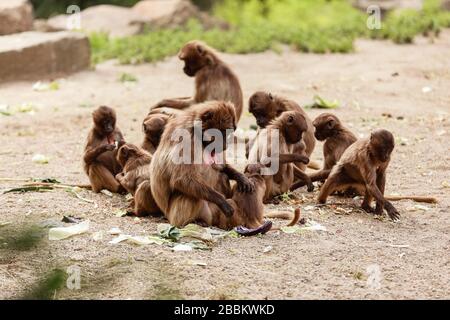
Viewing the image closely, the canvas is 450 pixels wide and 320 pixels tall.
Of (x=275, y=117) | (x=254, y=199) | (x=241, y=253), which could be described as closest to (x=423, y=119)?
(x=275, y=117)

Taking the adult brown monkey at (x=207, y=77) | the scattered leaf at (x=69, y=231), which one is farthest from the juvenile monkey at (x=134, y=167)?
the adult brown monkey at (x=207, y=77)

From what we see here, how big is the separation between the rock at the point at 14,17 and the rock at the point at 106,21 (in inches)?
93.9

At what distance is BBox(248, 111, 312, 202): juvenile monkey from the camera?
8.36 metres

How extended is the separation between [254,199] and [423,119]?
6.22 m

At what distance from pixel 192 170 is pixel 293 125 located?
6.11ft

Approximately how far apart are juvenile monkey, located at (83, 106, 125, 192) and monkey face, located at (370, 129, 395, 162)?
8.28ft

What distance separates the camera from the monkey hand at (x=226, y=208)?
695 centimetres

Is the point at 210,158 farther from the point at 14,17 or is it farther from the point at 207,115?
the point at 14,17

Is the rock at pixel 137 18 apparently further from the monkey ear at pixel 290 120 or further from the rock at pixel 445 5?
the monkey ear at pixel 290 120

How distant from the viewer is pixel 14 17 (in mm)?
17016

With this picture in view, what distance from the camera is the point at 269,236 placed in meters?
7.03

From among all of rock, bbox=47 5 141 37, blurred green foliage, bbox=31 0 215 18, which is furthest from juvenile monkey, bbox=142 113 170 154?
blurred green foliage, bbox=31 0 215 18

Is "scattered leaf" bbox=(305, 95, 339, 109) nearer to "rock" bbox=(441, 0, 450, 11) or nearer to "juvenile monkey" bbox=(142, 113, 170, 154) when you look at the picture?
"juvenile monkey" bbox=(142, 113, 170, 154)

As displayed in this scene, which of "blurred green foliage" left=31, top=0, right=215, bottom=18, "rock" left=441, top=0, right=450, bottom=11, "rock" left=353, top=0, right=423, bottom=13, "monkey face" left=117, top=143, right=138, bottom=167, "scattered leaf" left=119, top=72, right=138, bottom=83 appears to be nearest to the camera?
"monkey face" left=117, top=143, right=138, bottom=167
